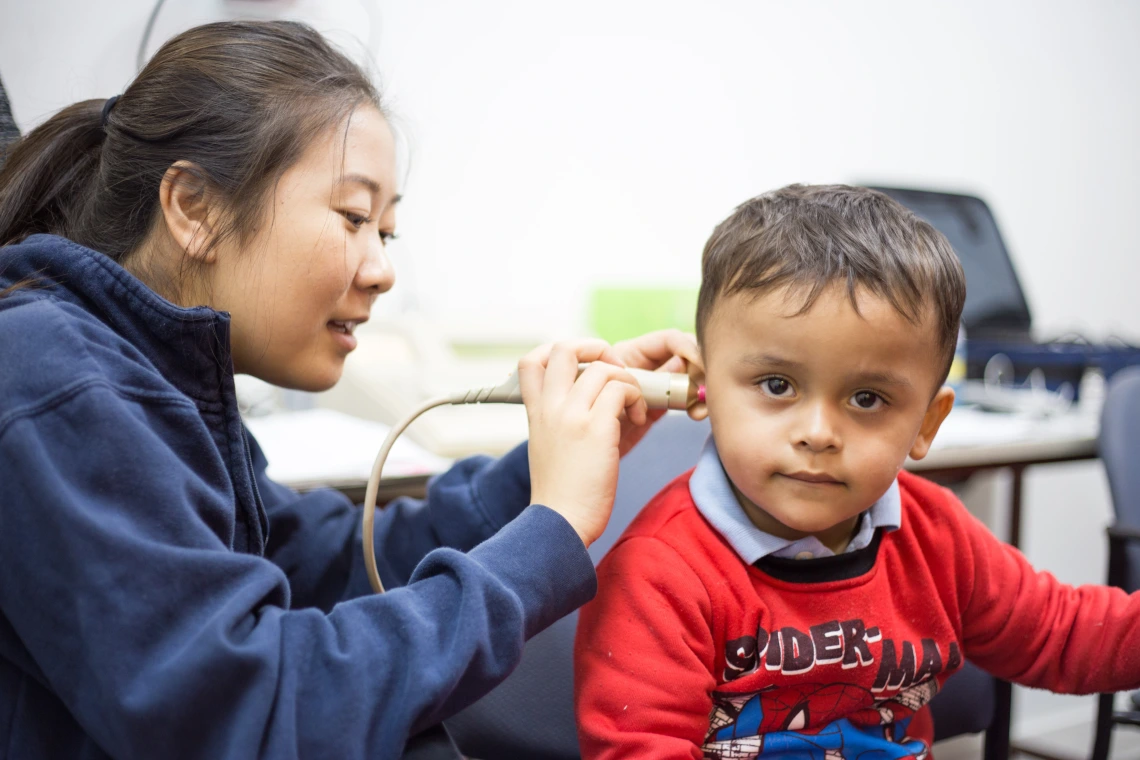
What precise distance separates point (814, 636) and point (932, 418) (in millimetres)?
239

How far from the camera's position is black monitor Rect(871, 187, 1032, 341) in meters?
2.25

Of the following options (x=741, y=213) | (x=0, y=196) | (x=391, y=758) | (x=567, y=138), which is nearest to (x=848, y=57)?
(x=567, y=138)

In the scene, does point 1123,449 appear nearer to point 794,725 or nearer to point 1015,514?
point 1015,514

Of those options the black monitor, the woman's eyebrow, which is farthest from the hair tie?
the black monitor

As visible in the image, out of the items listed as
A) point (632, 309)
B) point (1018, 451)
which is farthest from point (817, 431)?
point (632, 309)

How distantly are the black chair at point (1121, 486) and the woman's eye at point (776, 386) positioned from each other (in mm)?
808

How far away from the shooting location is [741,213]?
0.84 m

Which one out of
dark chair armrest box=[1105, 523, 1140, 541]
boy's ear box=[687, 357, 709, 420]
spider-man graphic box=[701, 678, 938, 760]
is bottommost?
dark chair armrest box=[1105, 523, 1140, 541]

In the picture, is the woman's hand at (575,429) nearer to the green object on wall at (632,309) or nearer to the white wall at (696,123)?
→ the white wall at (696,123)

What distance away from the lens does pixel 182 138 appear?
31.4 inches

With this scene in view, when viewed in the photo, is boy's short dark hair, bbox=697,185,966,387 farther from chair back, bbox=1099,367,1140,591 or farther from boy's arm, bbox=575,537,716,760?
chair back, bbox=1099,367,1140,591

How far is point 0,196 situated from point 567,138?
53.8 inches

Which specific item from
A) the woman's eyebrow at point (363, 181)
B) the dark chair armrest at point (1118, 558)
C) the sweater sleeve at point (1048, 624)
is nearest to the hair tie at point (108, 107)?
the woman's eyebrow at point (363, 181)

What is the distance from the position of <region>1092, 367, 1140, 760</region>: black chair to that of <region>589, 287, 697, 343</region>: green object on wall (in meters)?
0.79
